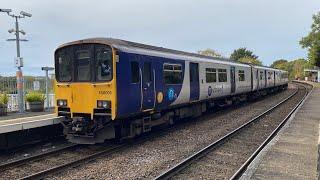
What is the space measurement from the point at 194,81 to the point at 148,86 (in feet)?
15.6

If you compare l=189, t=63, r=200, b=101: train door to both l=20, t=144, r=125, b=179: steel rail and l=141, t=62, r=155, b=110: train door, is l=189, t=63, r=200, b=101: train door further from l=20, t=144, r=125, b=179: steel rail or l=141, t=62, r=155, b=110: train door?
l=20, t=144, r=125, b=179: steel rail

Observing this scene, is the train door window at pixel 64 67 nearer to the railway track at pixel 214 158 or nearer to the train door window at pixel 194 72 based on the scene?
the railway track at pixel 214 158

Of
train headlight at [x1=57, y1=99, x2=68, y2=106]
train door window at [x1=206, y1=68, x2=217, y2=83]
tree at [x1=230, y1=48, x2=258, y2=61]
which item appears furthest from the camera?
tree at [x1=230, y1=48, x2=258, y2=61]

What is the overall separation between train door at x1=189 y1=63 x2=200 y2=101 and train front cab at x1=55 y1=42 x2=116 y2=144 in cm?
605

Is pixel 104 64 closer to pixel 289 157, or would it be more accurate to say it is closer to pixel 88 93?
pixel 88 93

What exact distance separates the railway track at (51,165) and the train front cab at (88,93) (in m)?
0.41

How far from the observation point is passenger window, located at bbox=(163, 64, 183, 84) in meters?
14.9

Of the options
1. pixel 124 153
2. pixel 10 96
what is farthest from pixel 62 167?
pixel 10 96

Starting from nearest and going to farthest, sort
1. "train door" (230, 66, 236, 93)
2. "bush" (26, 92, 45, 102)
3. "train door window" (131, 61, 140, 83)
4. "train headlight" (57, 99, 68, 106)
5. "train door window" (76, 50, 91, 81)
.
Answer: "train door window" (76, 50, 91, 81), "train door window" (131, 61, 140, 83), "train headlight" (57, 99, 68, 106), "bush" (26, 92, 45, 102), "train door" (230, 66, 236, 93)

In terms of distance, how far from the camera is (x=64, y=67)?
42.5ft

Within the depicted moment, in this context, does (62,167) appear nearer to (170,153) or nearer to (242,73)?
(170,153)

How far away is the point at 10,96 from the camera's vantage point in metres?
19.1

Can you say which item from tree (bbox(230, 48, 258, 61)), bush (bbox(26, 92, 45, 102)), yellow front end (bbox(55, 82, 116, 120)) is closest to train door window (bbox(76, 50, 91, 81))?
yellow front end (bbox(55, 82, 116, 120))

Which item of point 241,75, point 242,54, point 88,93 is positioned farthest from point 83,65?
point 242,54
